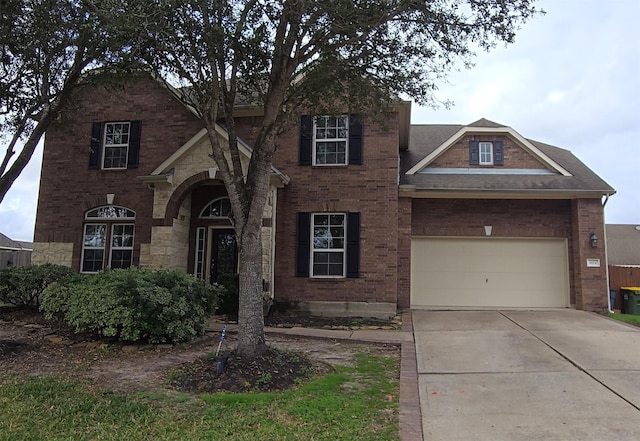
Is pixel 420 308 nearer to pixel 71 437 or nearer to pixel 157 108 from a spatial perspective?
pixel 157 108

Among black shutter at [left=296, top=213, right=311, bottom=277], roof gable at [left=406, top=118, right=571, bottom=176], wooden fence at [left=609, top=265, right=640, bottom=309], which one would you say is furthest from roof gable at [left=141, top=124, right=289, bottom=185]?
wooden fence at [left=609, top=265, right=640, bottom=309]

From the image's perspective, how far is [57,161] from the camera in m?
14.5

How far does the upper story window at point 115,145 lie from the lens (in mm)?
14117

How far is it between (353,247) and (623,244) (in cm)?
2320

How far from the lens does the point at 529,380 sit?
245 inches

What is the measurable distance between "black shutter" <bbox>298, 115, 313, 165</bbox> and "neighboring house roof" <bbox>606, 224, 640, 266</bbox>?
21046 millimetres

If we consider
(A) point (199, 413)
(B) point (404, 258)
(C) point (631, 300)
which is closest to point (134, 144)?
(B) point (404, 258)

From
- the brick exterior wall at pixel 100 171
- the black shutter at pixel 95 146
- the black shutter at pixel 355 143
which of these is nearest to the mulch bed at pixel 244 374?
the black shutter at pixel 355 143

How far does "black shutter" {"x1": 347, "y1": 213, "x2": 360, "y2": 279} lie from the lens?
494 inches

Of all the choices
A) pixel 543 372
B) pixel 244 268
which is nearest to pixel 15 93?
→ pixel 244 268

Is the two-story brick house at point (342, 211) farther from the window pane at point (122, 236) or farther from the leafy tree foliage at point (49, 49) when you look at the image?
the leafy tree foliage at point (49, 49)

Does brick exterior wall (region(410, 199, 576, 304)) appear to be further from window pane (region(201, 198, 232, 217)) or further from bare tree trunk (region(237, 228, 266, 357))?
bare tree trunk (region(237, 228, 266, 357))

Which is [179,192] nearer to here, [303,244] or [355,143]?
[303,244]

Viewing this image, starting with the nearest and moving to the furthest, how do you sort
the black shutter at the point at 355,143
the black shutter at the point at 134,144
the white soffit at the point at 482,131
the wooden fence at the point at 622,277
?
the black shutter at the point at 355,143 → the black shutter at the point at 134,144 → the white soffit at the point at 482,131 → the wooden fence at the point at 622,277
